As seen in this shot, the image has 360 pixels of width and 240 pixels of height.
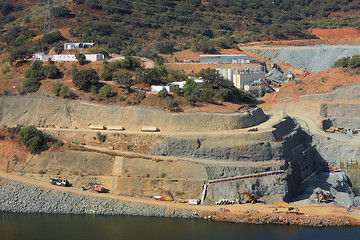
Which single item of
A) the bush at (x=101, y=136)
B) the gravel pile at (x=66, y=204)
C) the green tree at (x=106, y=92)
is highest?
the green tree at (x=106, y=92)

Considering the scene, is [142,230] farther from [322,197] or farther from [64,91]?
[64,91]

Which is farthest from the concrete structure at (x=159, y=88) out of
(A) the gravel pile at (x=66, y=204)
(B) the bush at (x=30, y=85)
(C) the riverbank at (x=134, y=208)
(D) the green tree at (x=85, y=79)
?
(A) the gravel pile at (x=66, y=204)

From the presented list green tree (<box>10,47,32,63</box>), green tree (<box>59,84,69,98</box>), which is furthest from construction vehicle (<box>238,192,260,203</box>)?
green tree (<box>10,47,32,63</box>)

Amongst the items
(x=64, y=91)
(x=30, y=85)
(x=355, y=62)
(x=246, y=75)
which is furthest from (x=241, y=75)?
(x=30, y=85)

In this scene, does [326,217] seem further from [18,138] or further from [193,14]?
[193,14]

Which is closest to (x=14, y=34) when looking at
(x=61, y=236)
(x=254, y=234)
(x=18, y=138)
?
(x=18, y=138)

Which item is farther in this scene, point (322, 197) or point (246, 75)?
point (246, 75)

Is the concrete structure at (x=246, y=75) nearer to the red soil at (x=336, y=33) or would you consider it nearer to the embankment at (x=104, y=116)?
the embankment at (x=104, y=116)
